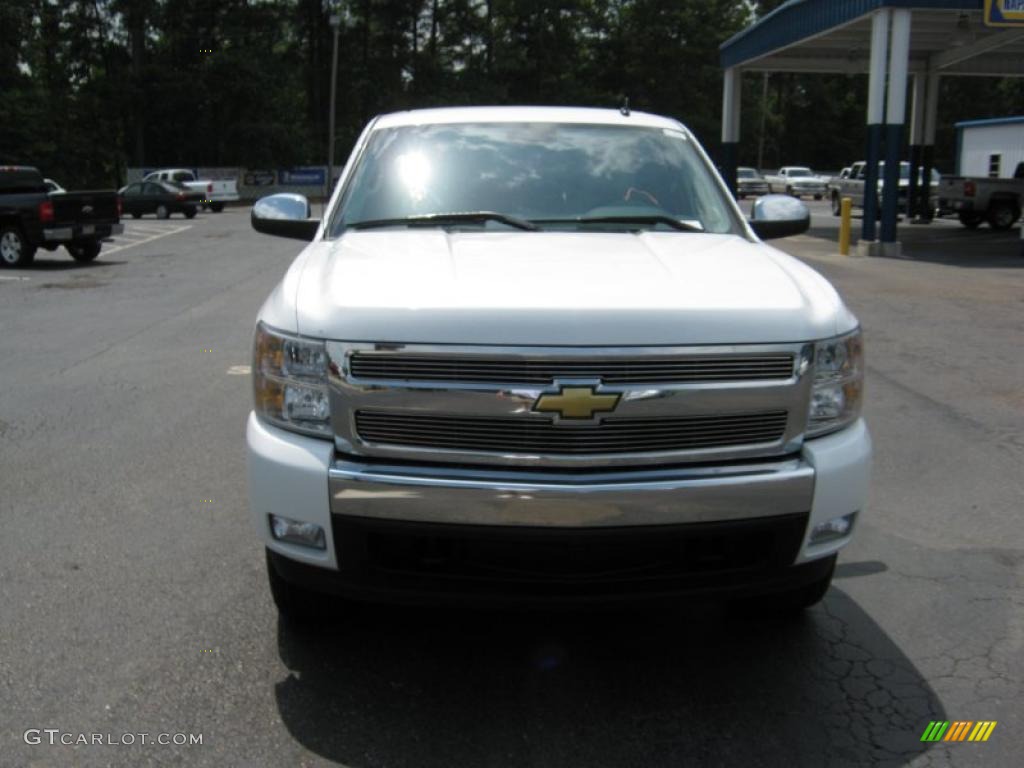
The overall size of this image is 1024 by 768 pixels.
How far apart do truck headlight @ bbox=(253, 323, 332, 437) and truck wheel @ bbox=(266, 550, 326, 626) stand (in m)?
0.58

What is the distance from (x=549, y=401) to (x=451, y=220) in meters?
1.48

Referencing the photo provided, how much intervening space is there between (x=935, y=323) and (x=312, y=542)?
1031cm

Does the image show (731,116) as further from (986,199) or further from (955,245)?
(955,245)

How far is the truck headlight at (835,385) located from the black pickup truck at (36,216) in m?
17.4

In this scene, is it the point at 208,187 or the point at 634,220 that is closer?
the point at 634,220

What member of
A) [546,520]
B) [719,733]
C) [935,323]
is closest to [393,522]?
[546,520]

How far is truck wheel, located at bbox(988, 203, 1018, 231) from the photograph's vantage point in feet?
91.7

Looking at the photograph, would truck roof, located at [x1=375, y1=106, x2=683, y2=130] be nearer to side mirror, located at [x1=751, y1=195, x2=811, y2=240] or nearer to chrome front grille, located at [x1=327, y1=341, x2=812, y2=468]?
side mirror, located at [x1=751, y1=195, x2=811, y2=240]

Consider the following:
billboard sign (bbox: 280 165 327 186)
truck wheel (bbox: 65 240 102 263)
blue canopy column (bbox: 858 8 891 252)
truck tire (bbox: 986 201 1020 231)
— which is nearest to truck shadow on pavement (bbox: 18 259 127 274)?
truck wheel (bbox: 65 240 102 263)

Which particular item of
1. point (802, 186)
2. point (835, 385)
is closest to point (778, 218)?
point (835, 385)

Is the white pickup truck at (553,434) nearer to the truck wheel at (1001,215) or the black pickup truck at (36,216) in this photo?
the black pickup truck at (36,216)

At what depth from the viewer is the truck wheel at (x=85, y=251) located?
20.0 meters

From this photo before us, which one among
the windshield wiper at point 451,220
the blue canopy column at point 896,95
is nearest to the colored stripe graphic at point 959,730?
the windshield wiper at point 451,220

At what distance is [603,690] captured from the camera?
332cm
